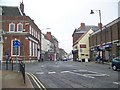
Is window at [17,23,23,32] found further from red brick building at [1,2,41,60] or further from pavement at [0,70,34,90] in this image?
pavement at [0,70,34,90]

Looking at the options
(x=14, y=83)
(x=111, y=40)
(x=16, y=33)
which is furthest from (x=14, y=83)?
(x=16, y=33)

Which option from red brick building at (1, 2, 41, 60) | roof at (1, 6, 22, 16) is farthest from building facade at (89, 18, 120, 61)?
roof at (1, 6, 22, 16)

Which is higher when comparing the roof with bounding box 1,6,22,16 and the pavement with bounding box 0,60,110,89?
the roof with bounding box 1,6,22,16

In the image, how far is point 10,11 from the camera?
2504 inches

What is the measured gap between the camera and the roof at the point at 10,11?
62703mm

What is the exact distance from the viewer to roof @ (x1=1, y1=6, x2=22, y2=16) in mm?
62703

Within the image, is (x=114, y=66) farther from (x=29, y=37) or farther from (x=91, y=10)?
(x=29, y=37)

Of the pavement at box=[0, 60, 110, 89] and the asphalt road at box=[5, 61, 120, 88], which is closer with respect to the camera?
the pavement at box=[0, 60, 110, 89]

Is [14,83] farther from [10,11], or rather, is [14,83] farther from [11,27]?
[10,11]

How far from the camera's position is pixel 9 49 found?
59.1m

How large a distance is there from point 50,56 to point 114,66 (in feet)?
312

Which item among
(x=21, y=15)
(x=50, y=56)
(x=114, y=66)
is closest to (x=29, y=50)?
(x=21, y=15)

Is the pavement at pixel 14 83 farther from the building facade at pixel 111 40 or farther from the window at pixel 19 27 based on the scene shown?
the window at pixel 19 27

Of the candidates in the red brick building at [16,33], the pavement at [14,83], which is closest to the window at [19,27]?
the red brick building at [16,33]
